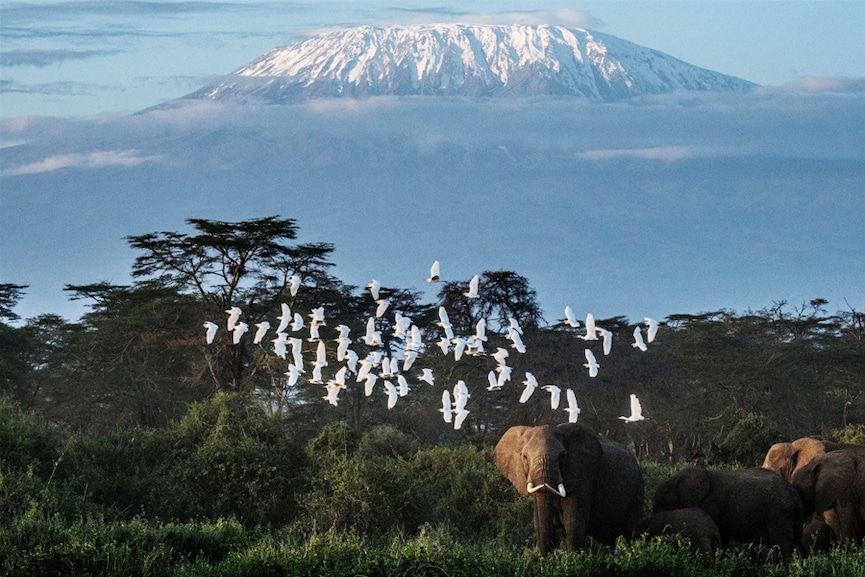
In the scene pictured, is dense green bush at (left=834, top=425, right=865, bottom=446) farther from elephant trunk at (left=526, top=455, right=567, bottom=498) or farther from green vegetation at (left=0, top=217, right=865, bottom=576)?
elephant trunk at (left=526, top=455, right=567, bottom=498)

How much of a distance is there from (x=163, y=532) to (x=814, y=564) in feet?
27.1

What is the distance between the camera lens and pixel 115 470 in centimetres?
2430

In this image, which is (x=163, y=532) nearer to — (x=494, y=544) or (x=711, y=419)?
(x=494, y=544)

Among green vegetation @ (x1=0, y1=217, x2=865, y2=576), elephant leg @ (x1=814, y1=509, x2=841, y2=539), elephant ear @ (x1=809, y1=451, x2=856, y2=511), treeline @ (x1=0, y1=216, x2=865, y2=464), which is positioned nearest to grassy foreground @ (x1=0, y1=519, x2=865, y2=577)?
green vegetation @ (x1=0, y1=217, x2=865, y2=576)

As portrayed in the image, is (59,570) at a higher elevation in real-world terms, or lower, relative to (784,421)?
lower

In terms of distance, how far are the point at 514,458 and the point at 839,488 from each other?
4904 millimetres

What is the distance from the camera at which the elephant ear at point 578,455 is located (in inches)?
704

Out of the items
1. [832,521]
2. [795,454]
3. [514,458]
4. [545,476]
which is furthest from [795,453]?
[545,476]

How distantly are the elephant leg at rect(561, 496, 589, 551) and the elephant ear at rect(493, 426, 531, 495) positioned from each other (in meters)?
0.61

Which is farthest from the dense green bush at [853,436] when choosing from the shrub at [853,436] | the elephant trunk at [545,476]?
the elephant trunk at [545,476]

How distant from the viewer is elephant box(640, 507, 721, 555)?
17.3 meters

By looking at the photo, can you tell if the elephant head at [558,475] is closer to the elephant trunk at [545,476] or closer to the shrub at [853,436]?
the elephant trunk at [545,476]

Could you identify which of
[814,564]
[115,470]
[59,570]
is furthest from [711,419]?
[59,570]

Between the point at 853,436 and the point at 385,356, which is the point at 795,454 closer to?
the point at 853,436
